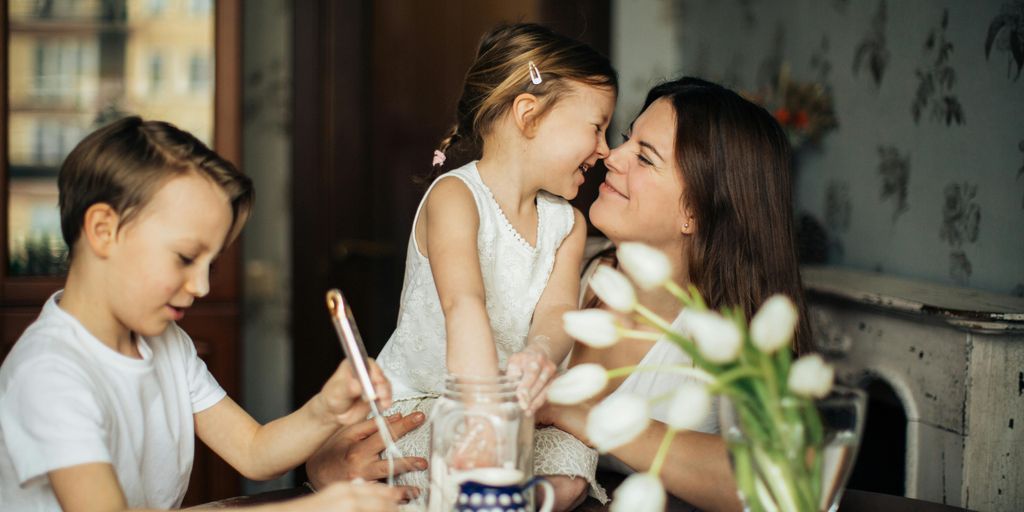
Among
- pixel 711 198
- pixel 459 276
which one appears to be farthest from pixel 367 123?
pixel 459 276

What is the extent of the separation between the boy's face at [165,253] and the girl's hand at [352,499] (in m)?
0.30

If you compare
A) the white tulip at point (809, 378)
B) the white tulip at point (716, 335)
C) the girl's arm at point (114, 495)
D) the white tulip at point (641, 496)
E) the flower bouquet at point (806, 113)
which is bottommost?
the girl's arm at point (114, 495)

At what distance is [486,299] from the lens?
1.61 m

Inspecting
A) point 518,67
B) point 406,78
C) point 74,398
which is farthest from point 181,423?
point 406,78

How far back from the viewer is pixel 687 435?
137cm

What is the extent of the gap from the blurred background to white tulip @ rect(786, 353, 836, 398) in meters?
1.32

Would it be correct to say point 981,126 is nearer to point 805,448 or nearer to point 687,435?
point 687,435

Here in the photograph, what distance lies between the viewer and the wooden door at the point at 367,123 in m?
3.27

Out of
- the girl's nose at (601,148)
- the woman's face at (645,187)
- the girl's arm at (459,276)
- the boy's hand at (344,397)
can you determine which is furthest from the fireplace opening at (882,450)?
the boy's hand at (344,397)

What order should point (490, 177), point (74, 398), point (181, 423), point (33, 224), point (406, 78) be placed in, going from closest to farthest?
point (74, 398) → point (181, 423) → point (490, 177) → point (33, 224) → point (406, 78)

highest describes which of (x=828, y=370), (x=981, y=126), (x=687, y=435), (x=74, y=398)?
(x=981, y=126)

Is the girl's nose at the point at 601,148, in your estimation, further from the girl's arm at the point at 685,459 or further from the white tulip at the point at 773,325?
the white tulip at the point at 773,325

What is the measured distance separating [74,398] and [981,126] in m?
1.77

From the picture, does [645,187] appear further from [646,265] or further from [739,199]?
[646,265]
